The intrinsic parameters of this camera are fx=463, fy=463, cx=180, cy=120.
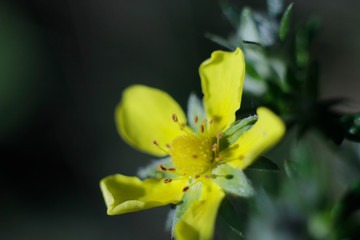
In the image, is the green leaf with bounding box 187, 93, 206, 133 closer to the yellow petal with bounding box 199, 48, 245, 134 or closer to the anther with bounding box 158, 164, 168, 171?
the yellow petal with bounding box 199, 48, 245, 134

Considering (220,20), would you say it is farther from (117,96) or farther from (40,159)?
(40,159)

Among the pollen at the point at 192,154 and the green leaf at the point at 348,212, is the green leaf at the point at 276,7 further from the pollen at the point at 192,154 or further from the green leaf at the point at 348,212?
the green leaf at the point at 348,212

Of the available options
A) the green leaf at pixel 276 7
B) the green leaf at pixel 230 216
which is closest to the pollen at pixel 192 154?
the green leaf at pixel 230 216

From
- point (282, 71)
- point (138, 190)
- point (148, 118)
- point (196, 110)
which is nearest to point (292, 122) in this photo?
point (282, 71)

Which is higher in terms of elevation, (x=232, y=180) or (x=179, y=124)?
(x=179, y=124)

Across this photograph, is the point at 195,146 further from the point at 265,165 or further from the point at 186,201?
the point at 265,165

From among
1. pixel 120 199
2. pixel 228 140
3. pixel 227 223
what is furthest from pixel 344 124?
pixel 120 199

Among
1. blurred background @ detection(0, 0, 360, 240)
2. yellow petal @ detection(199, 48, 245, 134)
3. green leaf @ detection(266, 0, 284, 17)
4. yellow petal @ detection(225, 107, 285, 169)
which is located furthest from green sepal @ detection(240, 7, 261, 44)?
blurred background @ detection(0, 0, 360, 240)
